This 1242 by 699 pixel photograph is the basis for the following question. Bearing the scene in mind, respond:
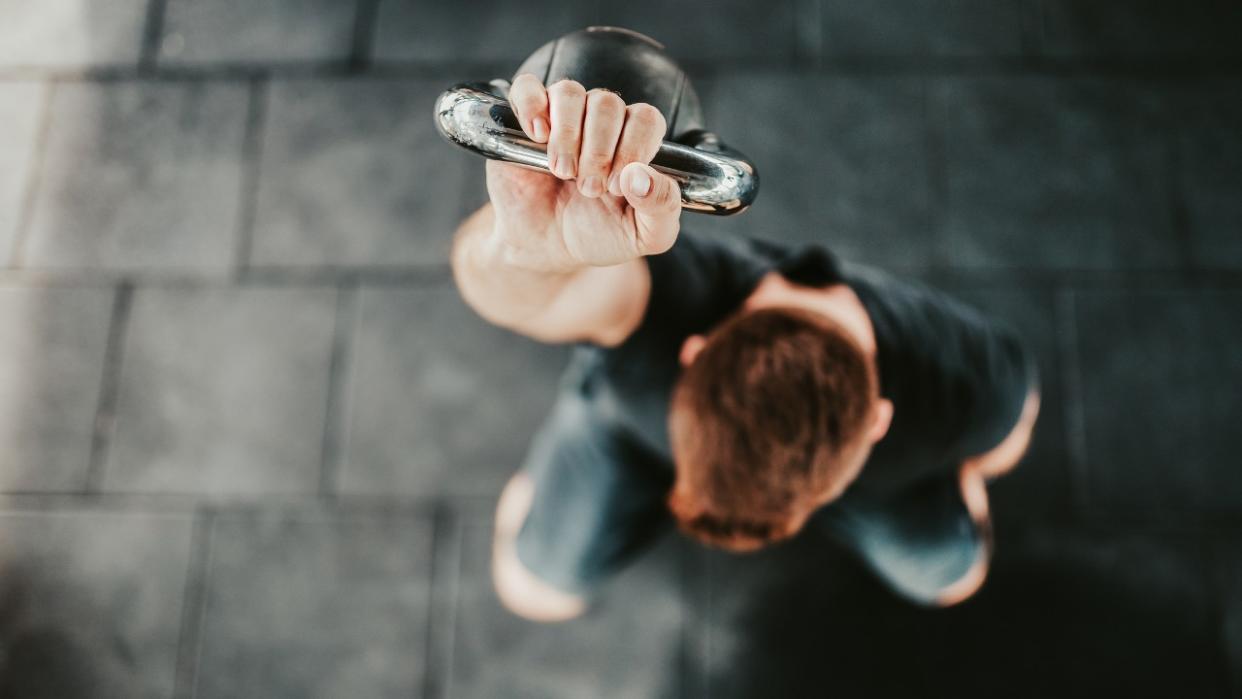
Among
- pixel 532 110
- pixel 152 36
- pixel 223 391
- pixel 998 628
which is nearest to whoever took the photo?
pixel 532 110

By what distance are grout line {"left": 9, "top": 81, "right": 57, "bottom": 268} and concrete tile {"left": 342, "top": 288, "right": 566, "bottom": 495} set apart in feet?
2.13

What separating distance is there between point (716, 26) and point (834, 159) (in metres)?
0.33

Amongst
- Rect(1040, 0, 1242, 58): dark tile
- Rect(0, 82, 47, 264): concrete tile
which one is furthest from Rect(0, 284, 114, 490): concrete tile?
Rect(1040, 0, 1242, 58): dark tile

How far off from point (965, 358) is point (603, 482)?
464 mm

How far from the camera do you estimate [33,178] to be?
141cm

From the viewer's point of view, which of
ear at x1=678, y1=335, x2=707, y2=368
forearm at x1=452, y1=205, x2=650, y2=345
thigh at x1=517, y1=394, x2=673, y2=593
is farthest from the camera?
thigh at x1=517, y1=394, x2=673, y2=593

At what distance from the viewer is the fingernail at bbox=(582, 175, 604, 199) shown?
46 cm

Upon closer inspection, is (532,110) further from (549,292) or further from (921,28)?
(921,28)

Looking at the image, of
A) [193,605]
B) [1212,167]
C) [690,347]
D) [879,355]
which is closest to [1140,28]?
[1212,167]

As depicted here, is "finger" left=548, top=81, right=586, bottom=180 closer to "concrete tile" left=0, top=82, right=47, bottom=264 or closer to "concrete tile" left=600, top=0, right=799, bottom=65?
"concrete tile" left=600, top=0, right=799, bottom=65

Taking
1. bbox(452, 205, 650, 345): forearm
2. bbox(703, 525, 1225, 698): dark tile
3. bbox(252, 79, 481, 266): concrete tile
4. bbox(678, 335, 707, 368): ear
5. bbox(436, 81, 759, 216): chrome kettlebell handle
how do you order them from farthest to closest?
bbox(252, 79, 481, 266): concrete tile, bbox(703, 525, 1225, 698): dark tile, bbox(678, 335, 707, 368): ear, bbox(452, 205, 650, 345): forearm, bbox(436, 81, 759, 216): chrome kettlebell handle

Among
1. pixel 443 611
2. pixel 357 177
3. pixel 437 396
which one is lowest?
pixel 443 611

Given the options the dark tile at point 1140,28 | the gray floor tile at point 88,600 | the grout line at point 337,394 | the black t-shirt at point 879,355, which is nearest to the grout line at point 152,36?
the grout line at point 337,394

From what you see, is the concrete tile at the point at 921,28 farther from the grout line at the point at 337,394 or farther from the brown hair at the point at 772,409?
the grout line at the point at 337,394
